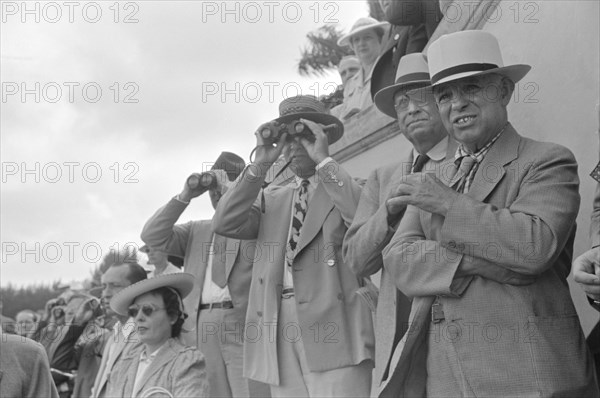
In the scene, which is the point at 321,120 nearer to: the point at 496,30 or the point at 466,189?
the point at 496,30

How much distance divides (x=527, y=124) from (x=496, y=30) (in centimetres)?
89

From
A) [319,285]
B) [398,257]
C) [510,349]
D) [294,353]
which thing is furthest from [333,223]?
[510,349]

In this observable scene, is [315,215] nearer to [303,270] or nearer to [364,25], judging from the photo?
[303,270]

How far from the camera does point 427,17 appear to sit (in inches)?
308

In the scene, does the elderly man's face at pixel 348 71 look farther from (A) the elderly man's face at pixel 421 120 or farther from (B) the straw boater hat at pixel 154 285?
(A) the elderly man's face at pixel 421 120

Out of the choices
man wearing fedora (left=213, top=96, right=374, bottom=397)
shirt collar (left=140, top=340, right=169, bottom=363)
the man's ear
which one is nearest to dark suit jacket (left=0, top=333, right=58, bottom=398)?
man wearing fedora (left=213, top=96, right=374, bottom=397)

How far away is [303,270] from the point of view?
5738 millimetres

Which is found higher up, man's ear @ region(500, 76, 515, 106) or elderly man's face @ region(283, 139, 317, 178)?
man's ear @ region(500, 76, 515, 106)

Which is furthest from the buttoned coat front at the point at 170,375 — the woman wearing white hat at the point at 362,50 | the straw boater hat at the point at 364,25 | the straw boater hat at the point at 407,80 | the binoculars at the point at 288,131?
the straw boater hat at the point at 364,25

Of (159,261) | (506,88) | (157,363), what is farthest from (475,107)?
(159,261)

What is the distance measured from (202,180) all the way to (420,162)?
2.26 m

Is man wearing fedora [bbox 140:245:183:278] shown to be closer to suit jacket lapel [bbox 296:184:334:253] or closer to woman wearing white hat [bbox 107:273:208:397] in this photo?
woman wearing white hat [bbox 107:273:208:397]

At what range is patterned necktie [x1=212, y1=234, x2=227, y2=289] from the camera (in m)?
6.62

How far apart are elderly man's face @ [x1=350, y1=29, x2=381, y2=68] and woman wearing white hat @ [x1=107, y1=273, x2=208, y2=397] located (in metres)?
3.94
